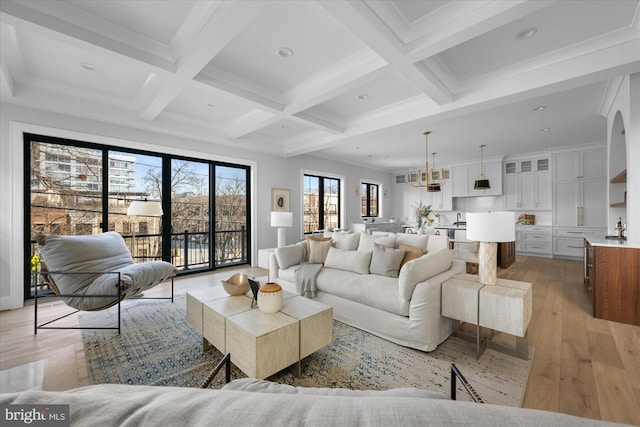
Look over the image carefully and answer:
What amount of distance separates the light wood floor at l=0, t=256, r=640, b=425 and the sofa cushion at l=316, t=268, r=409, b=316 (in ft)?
3.39

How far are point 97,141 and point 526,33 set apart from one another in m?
5.31

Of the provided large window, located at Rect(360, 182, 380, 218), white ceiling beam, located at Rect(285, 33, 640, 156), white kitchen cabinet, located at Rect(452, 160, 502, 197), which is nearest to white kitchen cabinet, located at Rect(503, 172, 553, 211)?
white kitchen cabinet, located at Rect(452, 160, 502, 197)

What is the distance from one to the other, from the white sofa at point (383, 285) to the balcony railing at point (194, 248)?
83.6 inches

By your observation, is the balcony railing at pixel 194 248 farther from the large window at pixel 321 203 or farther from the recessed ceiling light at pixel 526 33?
the recessed ceiling light at pixel 526 33

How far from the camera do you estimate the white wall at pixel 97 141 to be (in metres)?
3.22

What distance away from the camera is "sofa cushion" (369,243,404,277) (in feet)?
9.49

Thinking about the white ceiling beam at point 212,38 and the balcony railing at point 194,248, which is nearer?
the white ceiling beam at point 212,38

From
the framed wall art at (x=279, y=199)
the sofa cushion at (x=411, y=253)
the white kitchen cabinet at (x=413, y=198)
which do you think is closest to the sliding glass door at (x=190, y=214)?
the framed wall art at (x=279, y=199)

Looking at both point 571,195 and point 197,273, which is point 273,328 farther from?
point 571,195

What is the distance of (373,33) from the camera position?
2086 mm

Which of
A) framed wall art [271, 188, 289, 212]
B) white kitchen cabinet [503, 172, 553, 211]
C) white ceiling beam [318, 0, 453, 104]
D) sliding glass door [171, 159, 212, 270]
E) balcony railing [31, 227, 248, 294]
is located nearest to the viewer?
white ceiling beam [318, 0, 453, 104]

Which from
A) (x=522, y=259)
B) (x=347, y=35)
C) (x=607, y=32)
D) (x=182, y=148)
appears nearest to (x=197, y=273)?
(x=182, y=148)

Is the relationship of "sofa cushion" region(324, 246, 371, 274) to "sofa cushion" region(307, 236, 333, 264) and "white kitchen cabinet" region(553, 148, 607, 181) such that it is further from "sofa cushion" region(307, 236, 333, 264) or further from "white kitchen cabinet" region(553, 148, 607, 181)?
"white kitchen cabinet" region(553, 148, 607, 181)

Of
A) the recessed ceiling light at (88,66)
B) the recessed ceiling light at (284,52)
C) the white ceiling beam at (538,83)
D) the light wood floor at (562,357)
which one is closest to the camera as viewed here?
the light wood floor at (562,357)
